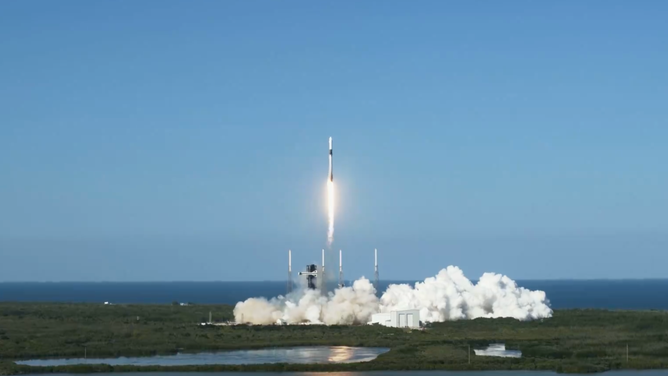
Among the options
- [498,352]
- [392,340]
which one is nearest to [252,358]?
[392,340]

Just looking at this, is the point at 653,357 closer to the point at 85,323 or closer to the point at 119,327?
the point at 119,327

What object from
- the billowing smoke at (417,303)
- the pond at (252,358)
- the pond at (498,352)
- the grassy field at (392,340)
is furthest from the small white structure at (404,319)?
the pond at (498,352)

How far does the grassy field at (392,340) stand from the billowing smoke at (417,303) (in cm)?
417

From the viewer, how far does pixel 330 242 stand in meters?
124

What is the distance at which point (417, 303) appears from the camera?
408ft

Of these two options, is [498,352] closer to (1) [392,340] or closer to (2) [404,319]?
(1) [392,340]

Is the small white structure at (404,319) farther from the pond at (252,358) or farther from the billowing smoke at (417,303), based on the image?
the pond at (252,358)

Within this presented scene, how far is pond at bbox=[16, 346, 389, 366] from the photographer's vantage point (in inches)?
3398

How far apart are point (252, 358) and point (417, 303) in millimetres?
38231

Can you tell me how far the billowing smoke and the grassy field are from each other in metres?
4.17

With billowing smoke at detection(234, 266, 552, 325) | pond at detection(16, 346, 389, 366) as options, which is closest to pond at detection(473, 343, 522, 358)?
pond at detection(16, 346, 389, 366)

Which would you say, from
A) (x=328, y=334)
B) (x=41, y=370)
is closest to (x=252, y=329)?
(x=328, y=334)

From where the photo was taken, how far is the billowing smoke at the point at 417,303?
12131cm

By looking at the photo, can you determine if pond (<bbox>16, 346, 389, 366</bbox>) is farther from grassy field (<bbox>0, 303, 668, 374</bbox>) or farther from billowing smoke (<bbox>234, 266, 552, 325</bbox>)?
billowing smoke (<bbox>234, 266, 552, 325</bbox>)
